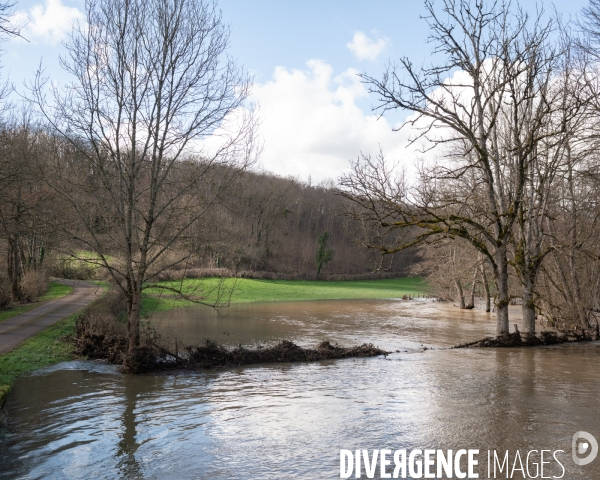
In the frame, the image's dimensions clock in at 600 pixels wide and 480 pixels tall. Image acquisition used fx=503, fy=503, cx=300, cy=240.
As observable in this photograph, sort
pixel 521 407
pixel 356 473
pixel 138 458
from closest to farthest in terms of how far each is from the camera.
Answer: pixel 356 473 → pixel 138 458 → pixel 521 407

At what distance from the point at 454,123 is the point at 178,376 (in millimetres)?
11287

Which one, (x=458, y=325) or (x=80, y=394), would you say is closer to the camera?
(x=80, y=394)

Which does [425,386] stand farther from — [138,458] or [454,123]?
[454,123]

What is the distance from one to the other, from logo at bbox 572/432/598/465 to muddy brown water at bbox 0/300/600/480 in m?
0.10

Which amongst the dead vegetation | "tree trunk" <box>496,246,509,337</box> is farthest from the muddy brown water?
"tree trunk" <box>496,246,509,337</box>

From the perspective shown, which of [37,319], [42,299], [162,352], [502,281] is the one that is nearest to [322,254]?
[42,299]

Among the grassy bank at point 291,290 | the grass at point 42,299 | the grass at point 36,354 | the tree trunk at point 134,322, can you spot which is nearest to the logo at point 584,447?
the grass at point 36,354

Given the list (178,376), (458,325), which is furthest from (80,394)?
(458,325)

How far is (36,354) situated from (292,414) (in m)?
8.50

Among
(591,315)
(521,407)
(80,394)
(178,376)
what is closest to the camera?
(521,407)

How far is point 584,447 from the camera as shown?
742 centimetres

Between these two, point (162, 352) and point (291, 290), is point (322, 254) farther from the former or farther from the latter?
point (162, 352)

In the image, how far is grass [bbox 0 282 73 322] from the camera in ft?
70.1

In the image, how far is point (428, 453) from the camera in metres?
7.25
